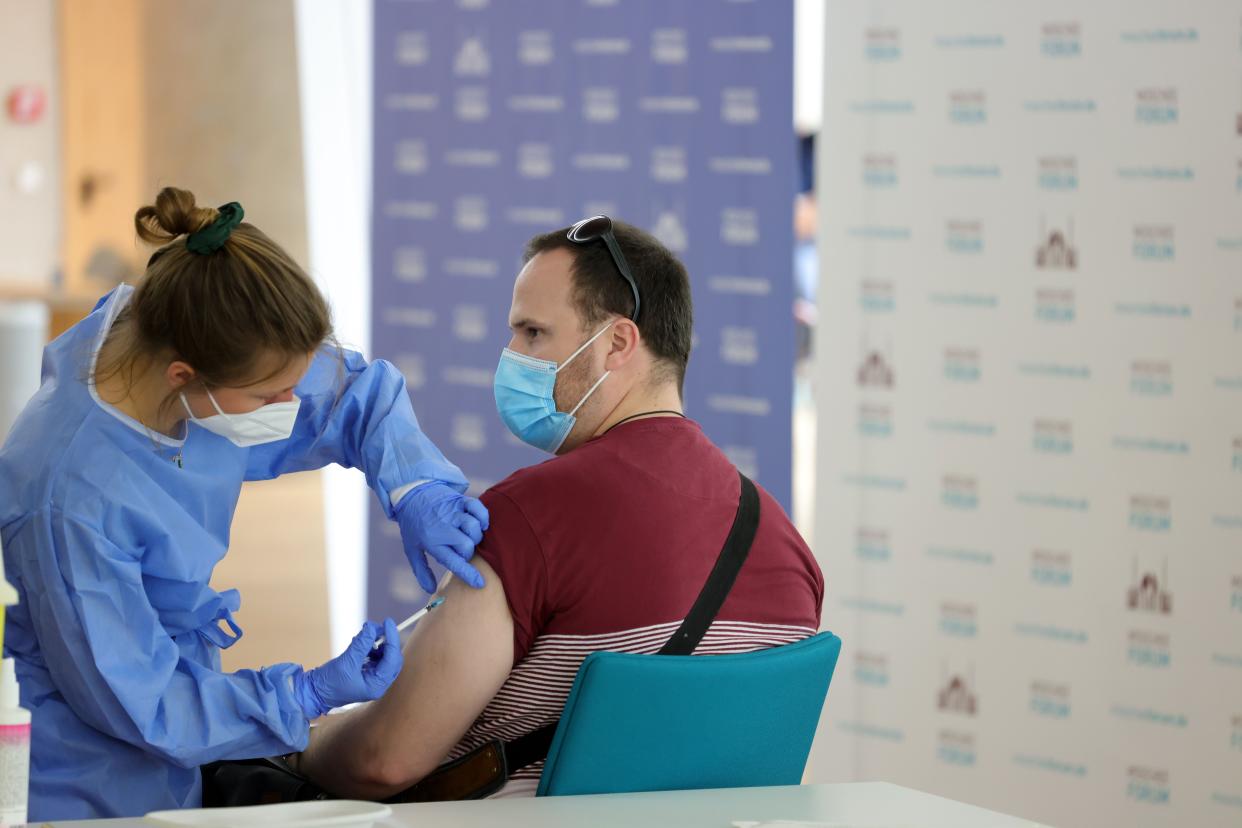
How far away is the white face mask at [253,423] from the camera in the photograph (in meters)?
1.55

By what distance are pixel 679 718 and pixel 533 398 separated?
624 mm

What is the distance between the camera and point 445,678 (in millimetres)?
1576

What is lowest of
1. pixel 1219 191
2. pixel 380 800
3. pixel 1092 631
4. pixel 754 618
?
pixel 1092 631

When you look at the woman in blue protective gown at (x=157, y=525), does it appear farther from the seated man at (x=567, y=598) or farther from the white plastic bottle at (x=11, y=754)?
the white plastic bottle at (x=11, y=754)

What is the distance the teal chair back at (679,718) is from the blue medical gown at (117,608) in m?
0.34

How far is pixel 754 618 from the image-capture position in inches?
64.9

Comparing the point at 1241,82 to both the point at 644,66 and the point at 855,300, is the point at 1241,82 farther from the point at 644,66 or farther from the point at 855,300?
the point at 644,66

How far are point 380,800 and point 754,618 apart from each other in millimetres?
540

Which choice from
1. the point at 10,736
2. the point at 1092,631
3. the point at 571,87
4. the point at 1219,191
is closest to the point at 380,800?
the point at 10,736

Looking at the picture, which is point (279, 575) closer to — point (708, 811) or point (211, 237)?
point (211, 237)

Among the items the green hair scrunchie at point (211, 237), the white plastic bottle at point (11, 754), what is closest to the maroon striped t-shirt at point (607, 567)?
the green hair scrunchie at point (211, 237)

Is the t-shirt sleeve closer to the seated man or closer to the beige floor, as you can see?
the seated man

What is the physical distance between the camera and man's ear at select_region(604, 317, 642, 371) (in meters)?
1.84

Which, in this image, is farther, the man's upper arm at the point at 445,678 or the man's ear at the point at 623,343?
the man's ear at the point at 623,343
